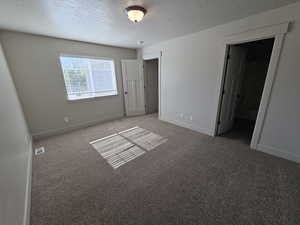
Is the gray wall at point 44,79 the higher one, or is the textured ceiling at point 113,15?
the textured ceiling at point 113,15

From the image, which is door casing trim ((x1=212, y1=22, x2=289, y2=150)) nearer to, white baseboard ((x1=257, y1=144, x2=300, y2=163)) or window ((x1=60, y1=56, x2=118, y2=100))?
white baseboard ((x1=257, y1=144, x2=300, y2=163))

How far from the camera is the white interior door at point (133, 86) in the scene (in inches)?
173

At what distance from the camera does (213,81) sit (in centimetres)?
281

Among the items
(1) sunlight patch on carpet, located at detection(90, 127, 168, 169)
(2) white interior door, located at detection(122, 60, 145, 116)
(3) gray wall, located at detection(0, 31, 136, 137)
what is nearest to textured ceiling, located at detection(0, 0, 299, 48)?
(3) gray wall, located at detection(0, 31, 136, 137)

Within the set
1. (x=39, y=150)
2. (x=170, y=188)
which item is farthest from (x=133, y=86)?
(x=170, y=188)

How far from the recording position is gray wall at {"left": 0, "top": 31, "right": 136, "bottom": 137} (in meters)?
2.70

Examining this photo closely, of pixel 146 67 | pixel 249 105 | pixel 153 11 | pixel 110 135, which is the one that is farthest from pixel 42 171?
pixel 249 105

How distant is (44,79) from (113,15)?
241 centimetres

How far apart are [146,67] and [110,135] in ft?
9.62

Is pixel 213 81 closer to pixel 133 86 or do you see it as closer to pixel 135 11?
pixel 135 11

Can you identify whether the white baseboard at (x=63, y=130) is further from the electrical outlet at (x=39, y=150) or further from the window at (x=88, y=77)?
the window at (x=88, y=77)

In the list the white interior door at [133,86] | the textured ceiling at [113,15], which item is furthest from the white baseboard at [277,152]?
the white interior door at [133,86]

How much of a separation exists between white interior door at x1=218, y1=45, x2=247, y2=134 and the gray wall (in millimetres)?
3490

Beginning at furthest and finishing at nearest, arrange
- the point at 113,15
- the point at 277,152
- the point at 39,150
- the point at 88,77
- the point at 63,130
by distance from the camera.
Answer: the point at 88,77 → the point at 63,130 → the point at 39,150 → the point at 277,152 → the point at 113,15
